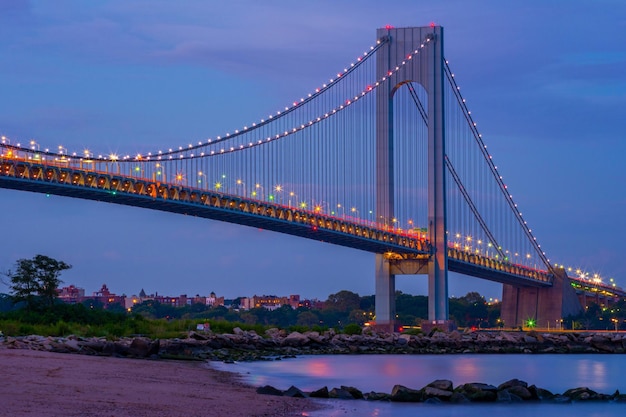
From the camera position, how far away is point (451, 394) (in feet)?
77.5

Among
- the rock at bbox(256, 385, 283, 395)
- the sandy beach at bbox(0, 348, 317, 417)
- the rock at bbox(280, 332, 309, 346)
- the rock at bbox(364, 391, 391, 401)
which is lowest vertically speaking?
the rock at bbox(364, 391, 391, 401)

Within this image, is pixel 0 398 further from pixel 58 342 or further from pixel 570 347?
pixel 570 347

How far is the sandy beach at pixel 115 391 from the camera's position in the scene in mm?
15484

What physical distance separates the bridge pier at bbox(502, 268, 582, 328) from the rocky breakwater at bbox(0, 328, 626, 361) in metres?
28.7

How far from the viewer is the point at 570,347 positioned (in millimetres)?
54844

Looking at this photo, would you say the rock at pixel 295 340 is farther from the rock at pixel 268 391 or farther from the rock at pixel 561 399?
the rock at pixel 268 391

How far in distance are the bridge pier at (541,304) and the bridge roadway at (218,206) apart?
582 inches

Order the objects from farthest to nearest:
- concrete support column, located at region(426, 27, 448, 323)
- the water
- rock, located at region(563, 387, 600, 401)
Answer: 1. concrete support column, located at region(426, 27, 448, 323)
2. rock, located at region(563, 387, 600, 401)
3. the water

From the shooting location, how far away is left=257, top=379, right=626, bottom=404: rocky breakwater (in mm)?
22672

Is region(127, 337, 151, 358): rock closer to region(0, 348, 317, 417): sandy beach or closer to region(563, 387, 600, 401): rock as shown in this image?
region(0, 348, 317, 417): sandy beach

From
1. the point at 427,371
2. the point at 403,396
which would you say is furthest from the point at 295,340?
the point at 403,396

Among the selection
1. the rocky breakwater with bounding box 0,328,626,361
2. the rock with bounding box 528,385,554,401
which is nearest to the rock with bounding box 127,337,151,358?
the rocky breakwater with bounding box 0,328,626,361

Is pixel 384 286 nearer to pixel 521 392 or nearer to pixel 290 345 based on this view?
pixel 290 345

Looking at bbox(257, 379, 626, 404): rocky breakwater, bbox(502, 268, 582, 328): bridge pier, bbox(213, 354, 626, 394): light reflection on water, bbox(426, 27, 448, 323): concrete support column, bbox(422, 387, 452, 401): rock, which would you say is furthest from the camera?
bbox(502, 268, 582, 328): bridge pier
